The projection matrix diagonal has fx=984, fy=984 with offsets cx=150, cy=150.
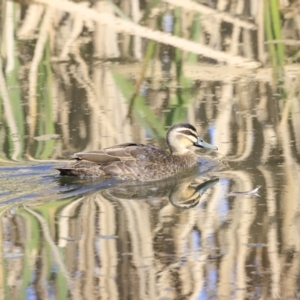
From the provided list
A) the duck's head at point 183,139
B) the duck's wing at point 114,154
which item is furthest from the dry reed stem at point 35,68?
the duck's head at point 183,139

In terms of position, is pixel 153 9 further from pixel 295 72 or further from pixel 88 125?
pixel 88 125

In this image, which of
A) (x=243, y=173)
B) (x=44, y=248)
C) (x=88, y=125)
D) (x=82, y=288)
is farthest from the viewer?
(x=88, y=125)

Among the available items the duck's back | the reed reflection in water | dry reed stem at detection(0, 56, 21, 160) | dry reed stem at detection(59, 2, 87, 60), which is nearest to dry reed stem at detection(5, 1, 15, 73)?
dry reed stem at detection(0, 56, 21, 160)

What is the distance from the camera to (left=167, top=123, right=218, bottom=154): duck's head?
8844 millimetres

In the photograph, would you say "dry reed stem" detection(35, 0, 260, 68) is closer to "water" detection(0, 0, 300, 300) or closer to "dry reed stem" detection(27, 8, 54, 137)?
"water" detection(0, 0, 300, 300)

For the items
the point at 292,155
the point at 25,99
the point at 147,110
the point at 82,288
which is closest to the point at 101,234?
the point at 82,288

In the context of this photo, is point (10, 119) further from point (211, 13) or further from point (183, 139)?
point (211, 13)

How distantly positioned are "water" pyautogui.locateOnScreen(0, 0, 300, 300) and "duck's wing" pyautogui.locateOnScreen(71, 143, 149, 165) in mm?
197

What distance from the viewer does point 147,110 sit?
981 cm

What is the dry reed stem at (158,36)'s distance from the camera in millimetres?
10750

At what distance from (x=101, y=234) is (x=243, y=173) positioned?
1864 mm

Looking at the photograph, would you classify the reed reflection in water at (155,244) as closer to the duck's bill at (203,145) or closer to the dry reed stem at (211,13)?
the duck's bill at (203,145)

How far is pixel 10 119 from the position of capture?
9.84 meters

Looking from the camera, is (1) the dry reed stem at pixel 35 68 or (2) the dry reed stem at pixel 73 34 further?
(2) the dry reed stem at pixel 73 34
